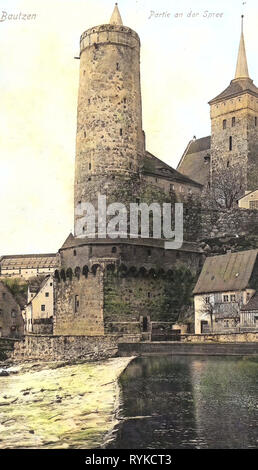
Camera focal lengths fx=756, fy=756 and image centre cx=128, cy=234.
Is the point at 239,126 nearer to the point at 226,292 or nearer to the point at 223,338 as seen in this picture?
the point at 226,292

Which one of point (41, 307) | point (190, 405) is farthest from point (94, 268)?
point (41, 307)

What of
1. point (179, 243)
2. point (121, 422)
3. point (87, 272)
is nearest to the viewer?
point (121, 422)

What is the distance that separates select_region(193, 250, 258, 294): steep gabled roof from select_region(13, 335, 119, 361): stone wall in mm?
5566

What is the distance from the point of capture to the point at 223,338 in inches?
1341

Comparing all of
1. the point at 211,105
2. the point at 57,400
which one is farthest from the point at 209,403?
the point at 211,105

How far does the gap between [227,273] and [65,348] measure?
30.8ft

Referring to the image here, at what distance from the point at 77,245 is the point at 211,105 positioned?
836 inches

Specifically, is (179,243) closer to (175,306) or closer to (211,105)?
(175,306)

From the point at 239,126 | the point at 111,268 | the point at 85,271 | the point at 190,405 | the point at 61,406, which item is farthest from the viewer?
the point at 239,126

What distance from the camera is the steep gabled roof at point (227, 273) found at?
37625 millimetres

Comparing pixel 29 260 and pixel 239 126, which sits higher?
pixel 239 126

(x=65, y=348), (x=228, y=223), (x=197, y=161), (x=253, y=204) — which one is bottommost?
(x=65, y=348)

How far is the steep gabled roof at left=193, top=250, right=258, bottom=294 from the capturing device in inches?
1481

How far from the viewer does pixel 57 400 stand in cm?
2277
